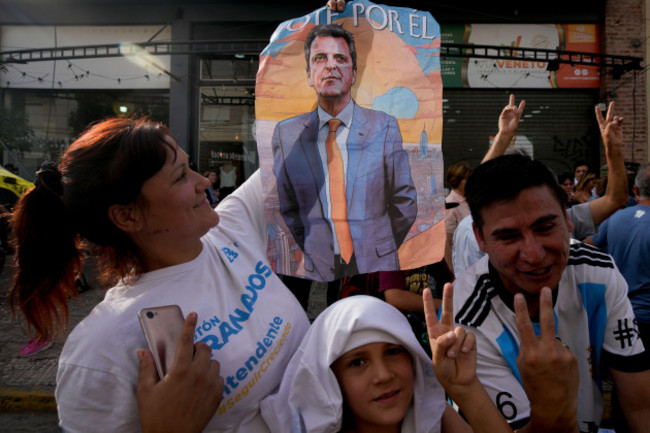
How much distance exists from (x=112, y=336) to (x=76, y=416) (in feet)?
0.64

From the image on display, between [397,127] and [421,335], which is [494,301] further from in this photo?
[421,335]

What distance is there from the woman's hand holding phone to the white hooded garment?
216mm

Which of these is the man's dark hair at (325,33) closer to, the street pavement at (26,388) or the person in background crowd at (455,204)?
the person in background crowd at (455,204)

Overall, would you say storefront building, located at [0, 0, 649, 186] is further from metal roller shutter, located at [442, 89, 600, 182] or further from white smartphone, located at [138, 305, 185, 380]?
white smartphone, located at [138, 305, 185, 380]

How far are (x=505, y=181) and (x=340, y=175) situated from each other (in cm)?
74

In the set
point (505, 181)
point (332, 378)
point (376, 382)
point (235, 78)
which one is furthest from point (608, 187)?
point (235, 78)

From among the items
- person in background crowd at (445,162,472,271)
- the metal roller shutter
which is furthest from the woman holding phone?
the metal roller shutter

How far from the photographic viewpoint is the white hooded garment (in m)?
1.30

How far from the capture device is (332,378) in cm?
136

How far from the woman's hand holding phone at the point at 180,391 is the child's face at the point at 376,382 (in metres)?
0.44

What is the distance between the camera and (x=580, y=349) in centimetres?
151

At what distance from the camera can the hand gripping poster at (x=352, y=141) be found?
6.37 ft

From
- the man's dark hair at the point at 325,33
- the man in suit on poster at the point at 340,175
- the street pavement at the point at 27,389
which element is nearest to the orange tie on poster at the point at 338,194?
the man in suit on poster at the point at 340,175

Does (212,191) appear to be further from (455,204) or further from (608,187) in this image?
(608,187)
